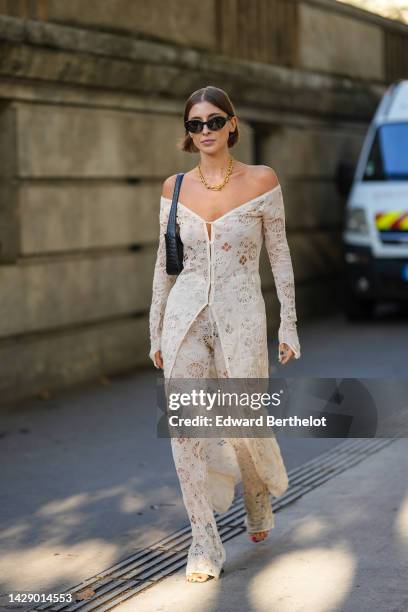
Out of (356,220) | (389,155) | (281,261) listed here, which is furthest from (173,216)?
(389,155)

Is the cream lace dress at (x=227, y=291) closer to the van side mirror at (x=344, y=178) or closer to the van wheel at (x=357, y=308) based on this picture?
the van wheel at (x=357, y=308)

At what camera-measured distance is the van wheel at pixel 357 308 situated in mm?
14969

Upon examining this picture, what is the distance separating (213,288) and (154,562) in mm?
1198

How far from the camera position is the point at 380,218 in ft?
47.2

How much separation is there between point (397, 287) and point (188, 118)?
9400 mm

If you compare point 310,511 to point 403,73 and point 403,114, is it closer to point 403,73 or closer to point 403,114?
point 403,114

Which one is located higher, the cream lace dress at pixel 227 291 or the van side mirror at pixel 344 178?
the van side mirror at pixel 344 178

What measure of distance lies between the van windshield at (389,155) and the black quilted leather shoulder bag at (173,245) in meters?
9.52

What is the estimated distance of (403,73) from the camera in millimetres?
19578

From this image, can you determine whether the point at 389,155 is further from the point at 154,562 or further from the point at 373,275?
the point at 154,562

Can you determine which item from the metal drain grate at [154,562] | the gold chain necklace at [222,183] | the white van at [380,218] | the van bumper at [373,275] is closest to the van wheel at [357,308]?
the white van at [380,218]

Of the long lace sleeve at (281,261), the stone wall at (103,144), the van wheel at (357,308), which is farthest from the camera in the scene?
the van wheel at (357,308)

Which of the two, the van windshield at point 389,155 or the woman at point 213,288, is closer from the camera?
the woman at point 213,288

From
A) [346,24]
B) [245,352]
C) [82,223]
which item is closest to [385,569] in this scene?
[245,352]
